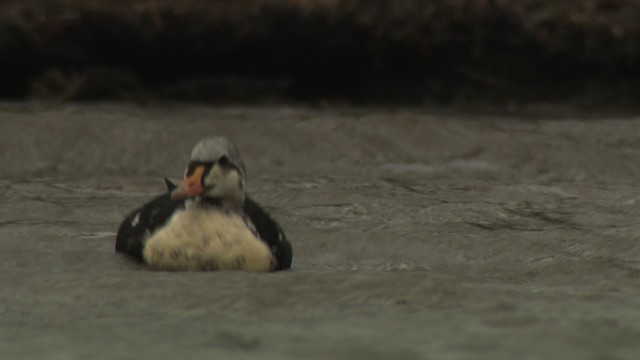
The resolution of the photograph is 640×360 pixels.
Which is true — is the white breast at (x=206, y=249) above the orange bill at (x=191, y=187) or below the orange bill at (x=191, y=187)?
below

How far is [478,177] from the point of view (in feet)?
35.7

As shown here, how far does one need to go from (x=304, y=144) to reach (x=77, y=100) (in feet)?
7.85

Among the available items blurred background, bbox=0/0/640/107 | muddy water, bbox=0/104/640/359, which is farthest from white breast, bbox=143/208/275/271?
blurred background, bbox=0/0/640/107

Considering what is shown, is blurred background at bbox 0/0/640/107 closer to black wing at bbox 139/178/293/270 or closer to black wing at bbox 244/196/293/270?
black wing at bbox 139/178/293/270

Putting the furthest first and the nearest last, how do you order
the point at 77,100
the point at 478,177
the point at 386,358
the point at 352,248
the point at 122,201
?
the point at 77,100 → the point at 478,177 → the point at 122,201 → the point at 352,248 → the point at 386,358

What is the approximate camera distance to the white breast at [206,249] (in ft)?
24.1

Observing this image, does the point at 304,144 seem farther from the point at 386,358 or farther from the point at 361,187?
the point at 386,358

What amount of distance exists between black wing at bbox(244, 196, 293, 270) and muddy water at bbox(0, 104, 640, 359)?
0.49ft

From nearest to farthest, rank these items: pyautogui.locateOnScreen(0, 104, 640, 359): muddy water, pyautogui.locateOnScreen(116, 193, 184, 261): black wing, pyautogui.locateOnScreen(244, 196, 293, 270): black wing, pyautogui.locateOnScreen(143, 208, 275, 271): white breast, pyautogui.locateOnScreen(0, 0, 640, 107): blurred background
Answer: pyautogui.locateOnScreen(0, 104, 640, 359): muddy water → pyautogui.locateOnScreen(143, 208, 275, 271): white breast → pyautogui.locateOnScreen(244, 196, 293, 270): black wing → pyautogui.locateOnScreen(116, 193, 184, 261): black wing → pyautogui.locateOnScreen(0, 0, 640, 107): blurred background

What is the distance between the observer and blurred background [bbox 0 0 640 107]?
13148 millimetres

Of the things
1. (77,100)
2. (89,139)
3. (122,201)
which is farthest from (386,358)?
(77,100)

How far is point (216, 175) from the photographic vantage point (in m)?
7.61

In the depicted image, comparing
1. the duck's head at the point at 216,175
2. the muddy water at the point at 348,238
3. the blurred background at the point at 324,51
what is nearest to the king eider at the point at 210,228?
the duck's head at the point at 216,175

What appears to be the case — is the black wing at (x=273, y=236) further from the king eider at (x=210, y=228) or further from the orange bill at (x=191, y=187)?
the orange bill at (x=191, y=187)
